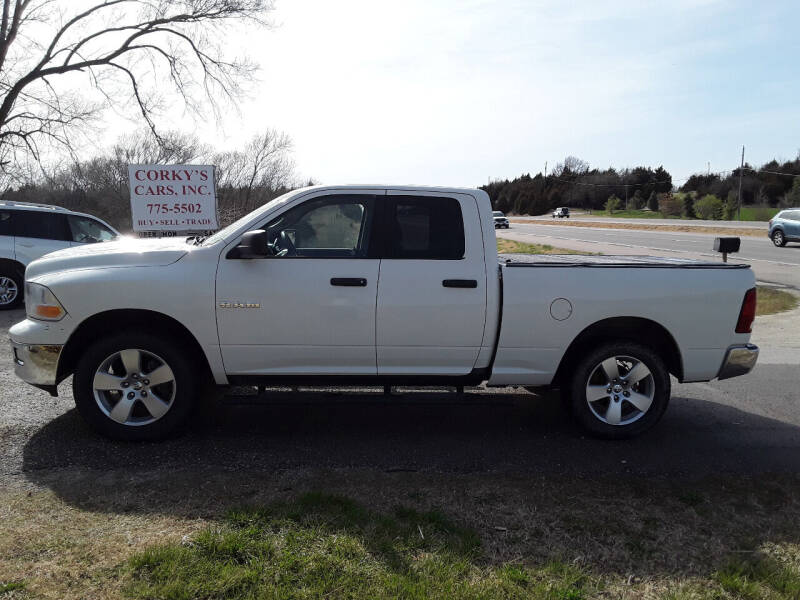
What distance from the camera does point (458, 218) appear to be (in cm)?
479

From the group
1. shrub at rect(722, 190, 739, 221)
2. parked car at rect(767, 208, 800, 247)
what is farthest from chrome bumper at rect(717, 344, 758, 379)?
shrub at rect(722, 190, 739, 221)

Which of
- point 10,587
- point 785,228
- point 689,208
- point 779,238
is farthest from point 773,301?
point 689,208

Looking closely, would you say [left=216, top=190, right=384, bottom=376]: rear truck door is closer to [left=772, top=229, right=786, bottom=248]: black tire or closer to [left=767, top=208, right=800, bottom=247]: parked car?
[left=767, top=208, right=800, bottom=247]: parked car

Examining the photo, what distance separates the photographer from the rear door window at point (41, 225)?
11.1m

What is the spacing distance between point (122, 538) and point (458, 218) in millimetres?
3054

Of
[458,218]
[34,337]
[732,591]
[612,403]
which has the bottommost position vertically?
[732,591]

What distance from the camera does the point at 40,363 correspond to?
4.54 m

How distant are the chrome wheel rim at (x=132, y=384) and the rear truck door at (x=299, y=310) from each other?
0.51 meters

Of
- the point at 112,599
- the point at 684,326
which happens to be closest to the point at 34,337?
the point at 112,599

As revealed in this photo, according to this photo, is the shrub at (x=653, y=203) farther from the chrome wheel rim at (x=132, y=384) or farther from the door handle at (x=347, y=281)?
the chrome wheel rim at (x=132, y=384)

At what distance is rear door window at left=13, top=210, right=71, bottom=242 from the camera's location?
11094 millimetres

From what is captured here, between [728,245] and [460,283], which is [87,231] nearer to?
[460,283]

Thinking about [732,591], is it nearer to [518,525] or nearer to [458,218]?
[518,525]

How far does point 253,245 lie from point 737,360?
3770 mm
